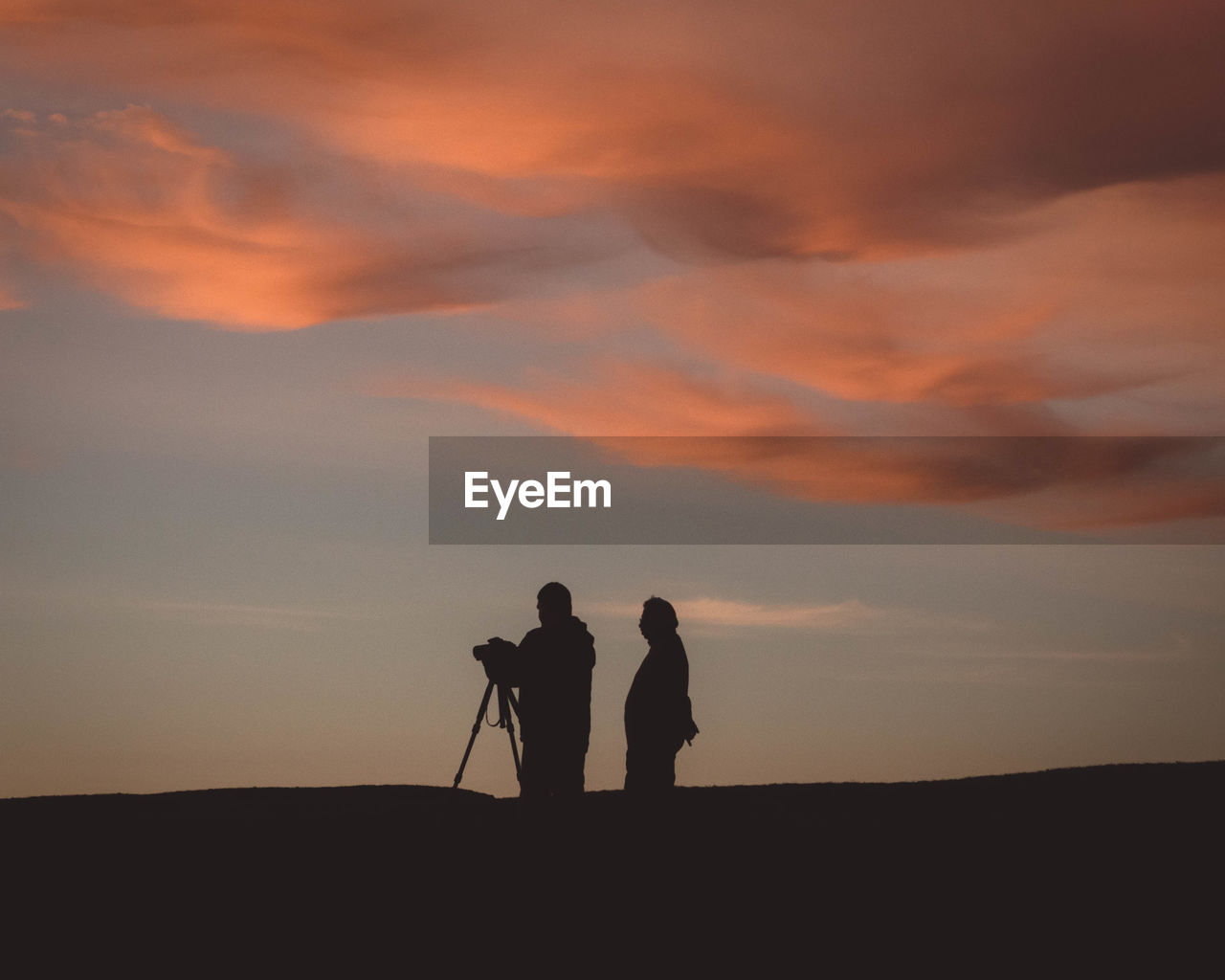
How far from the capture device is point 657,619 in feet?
46.6

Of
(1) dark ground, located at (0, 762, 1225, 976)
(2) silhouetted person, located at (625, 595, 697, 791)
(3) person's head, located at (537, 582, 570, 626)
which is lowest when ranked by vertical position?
(1) dark ground, located at (0, 762, 1225, 976)

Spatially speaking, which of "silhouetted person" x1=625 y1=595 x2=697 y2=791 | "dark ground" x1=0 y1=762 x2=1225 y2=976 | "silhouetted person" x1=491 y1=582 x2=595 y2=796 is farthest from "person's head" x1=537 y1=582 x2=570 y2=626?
"dark ground" x1=0 y1=762 x2=1225 y2=976

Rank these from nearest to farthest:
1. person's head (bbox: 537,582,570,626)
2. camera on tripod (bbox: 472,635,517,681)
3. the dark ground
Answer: the dark ground < person's head (bbox: 537,582,570,626) < camera on tripod (bbox: 472,635,517,681)

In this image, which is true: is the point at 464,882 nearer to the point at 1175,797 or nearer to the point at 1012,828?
the point at 1012,828

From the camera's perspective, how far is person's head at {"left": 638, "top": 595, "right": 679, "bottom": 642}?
14195mm

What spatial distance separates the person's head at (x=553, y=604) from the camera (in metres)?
14.1

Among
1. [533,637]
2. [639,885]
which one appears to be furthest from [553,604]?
[639,885]

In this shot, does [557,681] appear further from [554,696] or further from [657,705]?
[657,705]

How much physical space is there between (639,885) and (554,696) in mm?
2816

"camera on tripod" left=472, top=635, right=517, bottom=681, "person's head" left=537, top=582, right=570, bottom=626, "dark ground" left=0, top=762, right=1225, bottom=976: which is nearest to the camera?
"dark ground" left=0, top=762, right=1225, bottom=976

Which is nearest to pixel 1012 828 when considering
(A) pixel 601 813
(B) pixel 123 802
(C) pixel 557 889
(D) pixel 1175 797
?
(D) pixel 1175 797

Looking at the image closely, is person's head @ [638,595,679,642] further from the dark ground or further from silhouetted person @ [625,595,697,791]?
the dark ground

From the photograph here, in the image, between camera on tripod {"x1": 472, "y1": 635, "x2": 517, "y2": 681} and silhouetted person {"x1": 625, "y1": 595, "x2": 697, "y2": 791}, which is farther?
camera on tripod {"x1": 472, "y1": 635, "x2": 517, "y2": 681}

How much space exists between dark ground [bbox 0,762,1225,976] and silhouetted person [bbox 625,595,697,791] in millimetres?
395
